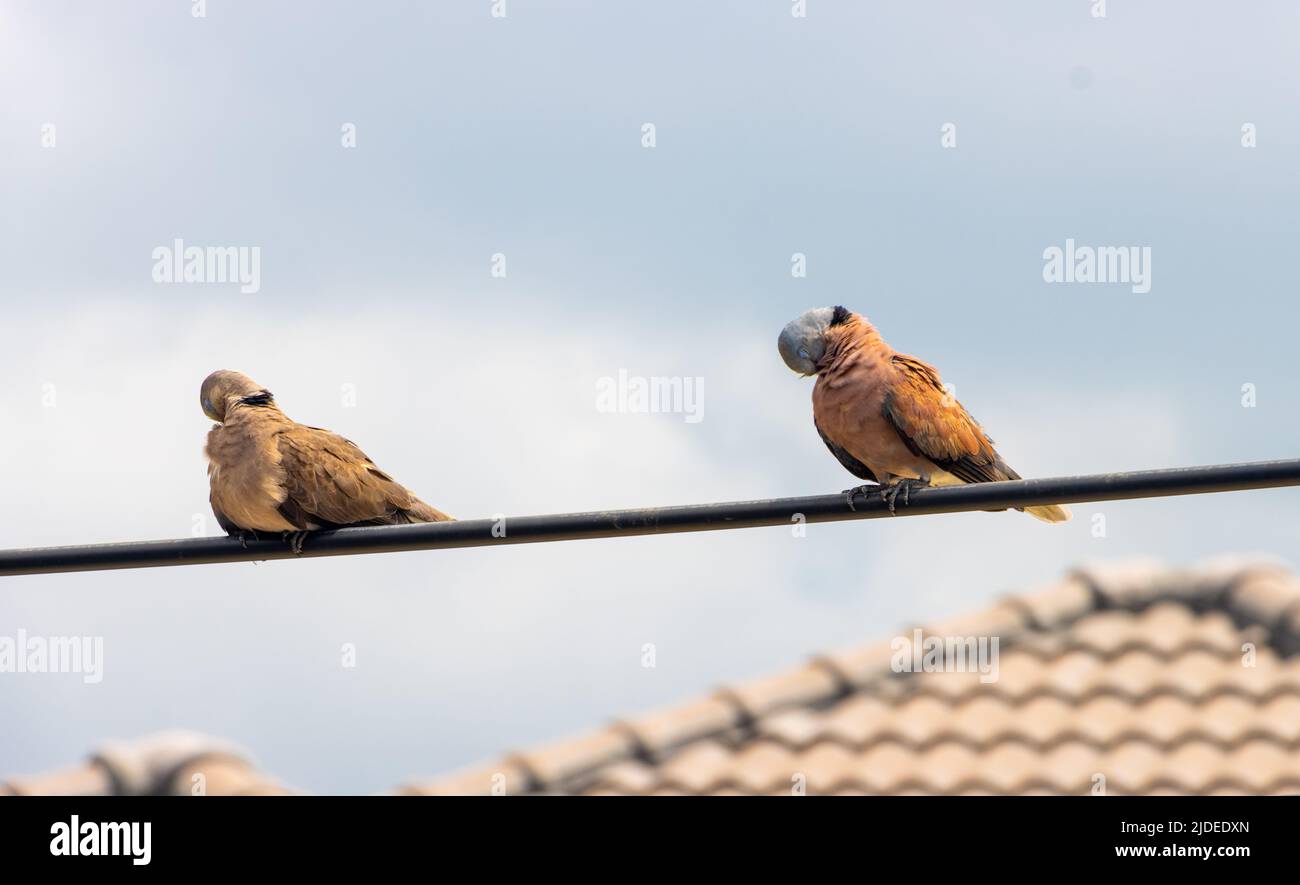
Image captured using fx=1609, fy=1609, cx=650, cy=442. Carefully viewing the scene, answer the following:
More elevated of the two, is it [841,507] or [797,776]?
[841,507]

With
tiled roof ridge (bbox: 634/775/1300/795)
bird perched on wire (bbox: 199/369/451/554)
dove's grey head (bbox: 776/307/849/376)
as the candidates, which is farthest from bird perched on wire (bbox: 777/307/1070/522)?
bird perched on wire (bbox: 199/369/451/554)

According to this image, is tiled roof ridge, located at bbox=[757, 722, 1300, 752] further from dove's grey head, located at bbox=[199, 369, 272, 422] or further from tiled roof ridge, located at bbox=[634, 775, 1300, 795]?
dove's grey head, located at bbox=[199, 369, 272, 422]

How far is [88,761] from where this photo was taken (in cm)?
846

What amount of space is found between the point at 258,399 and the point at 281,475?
0.71m

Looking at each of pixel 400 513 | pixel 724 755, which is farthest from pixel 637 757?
pixel 400 513

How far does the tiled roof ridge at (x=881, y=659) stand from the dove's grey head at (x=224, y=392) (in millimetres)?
2162

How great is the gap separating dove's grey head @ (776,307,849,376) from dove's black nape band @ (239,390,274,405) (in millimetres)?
2329

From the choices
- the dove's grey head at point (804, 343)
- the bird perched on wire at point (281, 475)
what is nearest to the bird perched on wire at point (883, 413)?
the dove's grey head at point (804, 343)

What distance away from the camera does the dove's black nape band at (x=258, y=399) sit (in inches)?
285

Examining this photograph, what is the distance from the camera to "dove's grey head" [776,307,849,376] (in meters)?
6.93

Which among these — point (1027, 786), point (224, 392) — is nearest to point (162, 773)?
point (224, 392)

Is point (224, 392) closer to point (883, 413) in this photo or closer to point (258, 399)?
point (258, 399)
